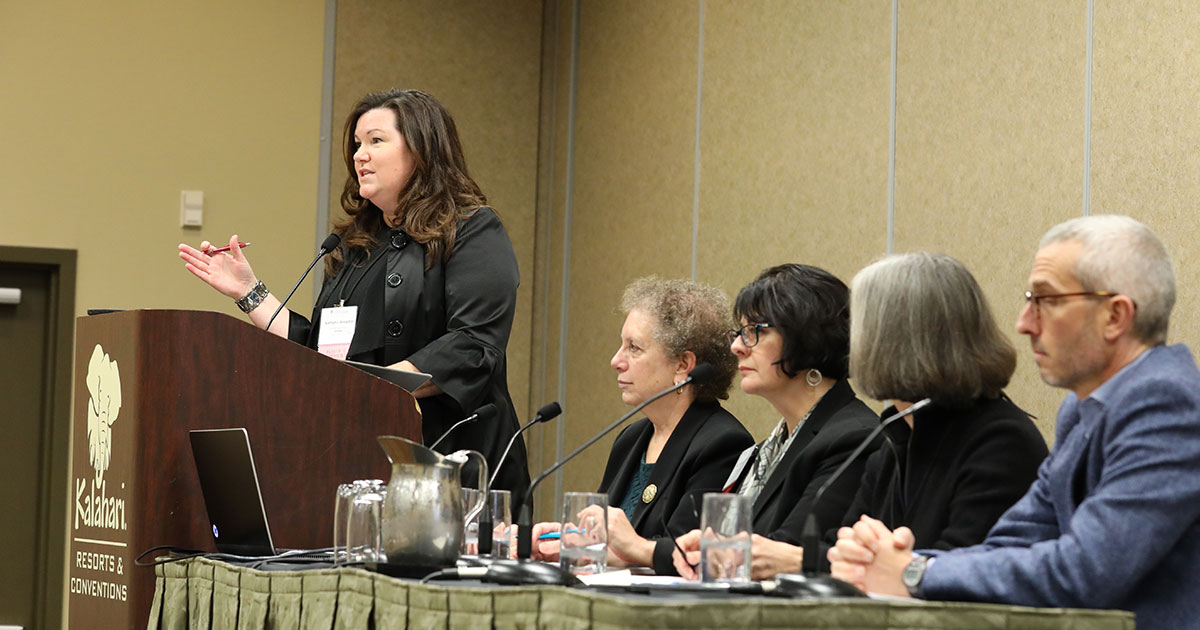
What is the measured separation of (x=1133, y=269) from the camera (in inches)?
72.2

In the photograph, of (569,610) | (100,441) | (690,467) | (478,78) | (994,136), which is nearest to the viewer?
(569,610)

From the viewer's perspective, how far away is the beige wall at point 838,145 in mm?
3400

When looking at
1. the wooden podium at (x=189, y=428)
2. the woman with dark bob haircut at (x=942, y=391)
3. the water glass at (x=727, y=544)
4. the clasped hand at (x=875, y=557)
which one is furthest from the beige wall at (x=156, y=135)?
the clasped hand at (x=875, y=557)

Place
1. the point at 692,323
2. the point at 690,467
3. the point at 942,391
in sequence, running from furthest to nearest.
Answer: the point at 692,323, the point at 690,467, the point at 942,391

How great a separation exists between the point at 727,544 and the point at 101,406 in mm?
1431

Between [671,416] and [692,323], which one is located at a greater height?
[692,323]

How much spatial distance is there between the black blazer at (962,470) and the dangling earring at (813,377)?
0.51m

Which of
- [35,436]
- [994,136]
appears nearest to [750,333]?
[994,136]

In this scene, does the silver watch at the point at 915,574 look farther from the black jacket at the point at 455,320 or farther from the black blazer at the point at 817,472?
the black jacket at the point at 455,320

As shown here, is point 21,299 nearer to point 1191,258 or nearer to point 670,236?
point 670,236

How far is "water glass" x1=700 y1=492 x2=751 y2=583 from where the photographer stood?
6.18 feet

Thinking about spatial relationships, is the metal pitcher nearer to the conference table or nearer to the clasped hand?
the conference table

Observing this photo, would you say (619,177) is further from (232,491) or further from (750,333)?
(232,491)

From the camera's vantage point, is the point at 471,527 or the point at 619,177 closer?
the point at 471,527
